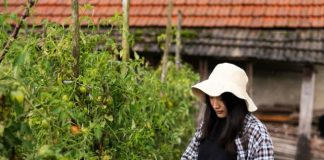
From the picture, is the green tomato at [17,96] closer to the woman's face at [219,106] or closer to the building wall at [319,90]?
the woman's face at [219,106]

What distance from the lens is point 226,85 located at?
10.5 feet

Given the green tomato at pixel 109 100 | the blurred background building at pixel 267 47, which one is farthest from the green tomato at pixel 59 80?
the blurred background building at pixel 267 47

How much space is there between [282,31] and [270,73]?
2.72 feet

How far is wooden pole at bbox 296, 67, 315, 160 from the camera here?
319 inches

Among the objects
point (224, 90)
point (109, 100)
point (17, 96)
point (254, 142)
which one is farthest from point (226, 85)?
point (17, 96)

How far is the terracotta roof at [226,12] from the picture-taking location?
26.7 ft

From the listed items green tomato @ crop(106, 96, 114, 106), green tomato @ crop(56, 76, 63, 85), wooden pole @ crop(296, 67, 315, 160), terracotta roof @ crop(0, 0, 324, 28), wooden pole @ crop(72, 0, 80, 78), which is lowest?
wooden pole @ crop(296, 67, 315, 160)

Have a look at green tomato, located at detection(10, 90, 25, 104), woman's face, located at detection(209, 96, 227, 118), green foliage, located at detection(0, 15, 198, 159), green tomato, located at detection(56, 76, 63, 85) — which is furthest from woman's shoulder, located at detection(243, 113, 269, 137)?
green tomato, located at detection(10, 90, 25, 104)

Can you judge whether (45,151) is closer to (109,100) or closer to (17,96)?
(17,96)

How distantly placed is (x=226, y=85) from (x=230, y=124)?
0.76ft

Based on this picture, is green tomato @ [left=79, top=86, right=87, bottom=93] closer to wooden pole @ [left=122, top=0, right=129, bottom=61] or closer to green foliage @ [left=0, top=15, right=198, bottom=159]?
green foliage @ [left=0, top=15, right=198, bottom=159]

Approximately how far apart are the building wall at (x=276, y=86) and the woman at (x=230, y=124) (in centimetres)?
541

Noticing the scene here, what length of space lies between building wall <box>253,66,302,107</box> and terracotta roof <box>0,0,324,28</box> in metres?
0.88

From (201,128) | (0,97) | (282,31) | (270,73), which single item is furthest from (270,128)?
(0,97)
